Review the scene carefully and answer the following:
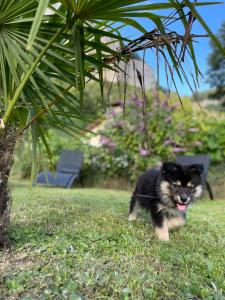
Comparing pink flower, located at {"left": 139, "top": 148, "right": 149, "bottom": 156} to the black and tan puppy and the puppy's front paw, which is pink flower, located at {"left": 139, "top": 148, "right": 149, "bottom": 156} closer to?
the black and tan puppy

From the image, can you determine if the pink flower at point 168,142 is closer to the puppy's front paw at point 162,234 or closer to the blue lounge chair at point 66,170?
the blue lounge chair at point 66,170

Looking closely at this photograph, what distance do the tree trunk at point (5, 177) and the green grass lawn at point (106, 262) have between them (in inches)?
6.2

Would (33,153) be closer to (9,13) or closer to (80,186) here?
(9,13)

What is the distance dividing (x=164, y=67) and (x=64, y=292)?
1647 mm

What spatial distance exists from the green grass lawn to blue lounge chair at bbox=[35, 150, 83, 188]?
258 inches

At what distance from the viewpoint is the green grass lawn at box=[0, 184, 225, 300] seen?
2510 mm

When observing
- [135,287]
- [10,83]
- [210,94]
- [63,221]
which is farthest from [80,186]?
[210,94]

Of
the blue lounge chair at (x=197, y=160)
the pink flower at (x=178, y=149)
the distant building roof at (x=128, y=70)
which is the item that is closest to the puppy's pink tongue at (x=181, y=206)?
the distant building roof at (x=128, y=70)

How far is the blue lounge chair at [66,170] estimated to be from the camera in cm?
1095

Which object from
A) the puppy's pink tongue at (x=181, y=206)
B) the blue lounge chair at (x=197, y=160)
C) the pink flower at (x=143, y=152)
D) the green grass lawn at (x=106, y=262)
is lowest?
the green grass lawn at (x=106, y=262)

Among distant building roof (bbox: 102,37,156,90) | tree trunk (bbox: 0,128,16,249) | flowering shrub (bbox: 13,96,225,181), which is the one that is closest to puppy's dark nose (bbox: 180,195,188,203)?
distant building roof (bbox: 102,37,156,90)

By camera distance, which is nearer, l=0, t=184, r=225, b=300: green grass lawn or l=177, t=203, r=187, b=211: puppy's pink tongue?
l=0, t=184, r=225, b=300: green grass lawn

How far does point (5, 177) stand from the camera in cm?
310

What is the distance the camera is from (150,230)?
4.28 metres
